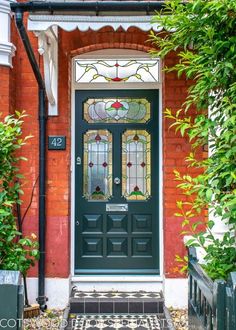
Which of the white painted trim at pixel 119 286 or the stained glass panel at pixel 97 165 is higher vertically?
the stained glass panel at pixel 97 165

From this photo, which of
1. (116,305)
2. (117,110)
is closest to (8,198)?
(116,305)

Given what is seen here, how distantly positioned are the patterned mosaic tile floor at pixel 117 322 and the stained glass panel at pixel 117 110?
258 centimetres

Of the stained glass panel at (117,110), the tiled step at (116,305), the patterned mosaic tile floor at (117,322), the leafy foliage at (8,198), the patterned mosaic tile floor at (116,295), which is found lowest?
the patterned mosaic tile floor at (117,322)

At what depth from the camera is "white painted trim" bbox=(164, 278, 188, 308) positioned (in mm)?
5652

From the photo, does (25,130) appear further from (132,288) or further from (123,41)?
(132,288)

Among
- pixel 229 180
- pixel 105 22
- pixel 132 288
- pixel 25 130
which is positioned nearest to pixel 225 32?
pixel 229 180

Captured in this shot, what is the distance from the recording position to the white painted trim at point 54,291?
223 inches

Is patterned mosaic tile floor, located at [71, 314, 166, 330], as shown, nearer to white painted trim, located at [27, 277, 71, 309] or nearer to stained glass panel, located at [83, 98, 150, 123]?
white painted trim, located at [27, 277, 71, 309]

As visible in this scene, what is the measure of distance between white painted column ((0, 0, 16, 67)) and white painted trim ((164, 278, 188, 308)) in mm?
3424

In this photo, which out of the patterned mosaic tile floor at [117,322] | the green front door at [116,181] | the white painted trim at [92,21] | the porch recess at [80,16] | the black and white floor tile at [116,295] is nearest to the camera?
the porch recess at [80,16]

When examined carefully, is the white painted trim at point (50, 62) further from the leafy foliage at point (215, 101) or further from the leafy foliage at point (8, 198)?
the leafy foliage at point (215, 101)

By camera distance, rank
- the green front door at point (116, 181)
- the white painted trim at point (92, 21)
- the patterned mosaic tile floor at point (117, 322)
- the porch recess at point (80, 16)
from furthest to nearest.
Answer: the green front door at point (116, 181)
the patterned mosaic tile floor at point (117, 322)
the white painted trim at point (92, 21)
the porch recess at point (80, 16)

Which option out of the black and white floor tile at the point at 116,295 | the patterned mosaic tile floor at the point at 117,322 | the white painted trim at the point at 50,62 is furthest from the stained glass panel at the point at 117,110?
the patterned mosaic tile floor at the point at 117,322

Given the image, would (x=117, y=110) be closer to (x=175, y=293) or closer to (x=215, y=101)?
(x=175, y=293)
